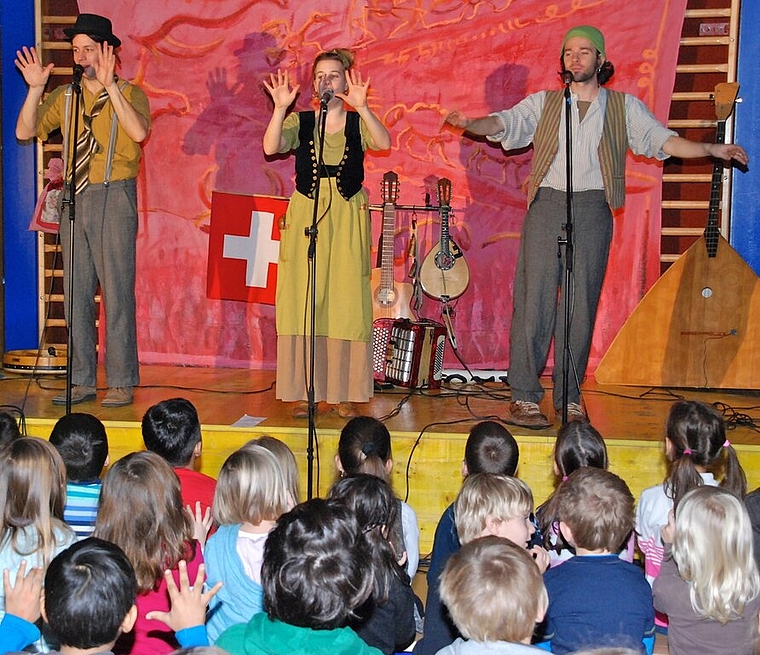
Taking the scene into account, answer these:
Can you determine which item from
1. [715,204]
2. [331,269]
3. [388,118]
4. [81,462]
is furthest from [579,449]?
[388,118]

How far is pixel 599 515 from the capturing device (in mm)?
2562

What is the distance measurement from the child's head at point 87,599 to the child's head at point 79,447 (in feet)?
3.82

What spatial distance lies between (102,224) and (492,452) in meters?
2.61

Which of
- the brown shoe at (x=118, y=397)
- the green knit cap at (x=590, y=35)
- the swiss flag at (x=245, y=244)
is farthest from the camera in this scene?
the swiss flag at (x=245, y=244)

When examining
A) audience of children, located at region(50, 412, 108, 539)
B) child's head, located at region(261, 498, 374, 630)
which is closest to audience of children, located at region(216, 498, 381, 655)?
child's head, located at region(261, 498, 374, 630)

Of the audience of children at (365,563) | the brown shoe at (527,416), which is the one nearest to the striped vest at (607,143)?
the brown shoe at (527,416)

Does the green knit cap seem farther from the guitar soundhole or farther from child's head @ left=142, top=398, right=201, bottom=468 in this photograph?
child's head @ left=142, top=398, right=201, bottom=468

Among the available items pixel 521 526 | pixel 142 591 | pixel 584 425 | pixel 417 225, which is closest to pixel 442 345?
pixel 417 225

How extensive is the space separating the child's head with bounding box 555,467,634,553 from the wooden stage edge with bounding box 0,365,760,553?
173 cm

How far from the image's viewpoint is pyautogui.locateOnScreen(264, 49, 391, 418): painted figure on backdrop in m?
4.68

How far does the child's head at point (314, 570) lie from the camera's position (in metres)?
1.88

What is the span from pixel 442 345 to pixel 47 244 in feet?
8.42

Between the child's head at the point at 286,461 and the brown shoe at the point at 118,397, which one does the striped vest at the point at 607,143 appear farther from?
the child's head at the point at 286,461

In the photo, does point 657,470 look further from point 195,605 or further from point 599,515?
point 195,605
